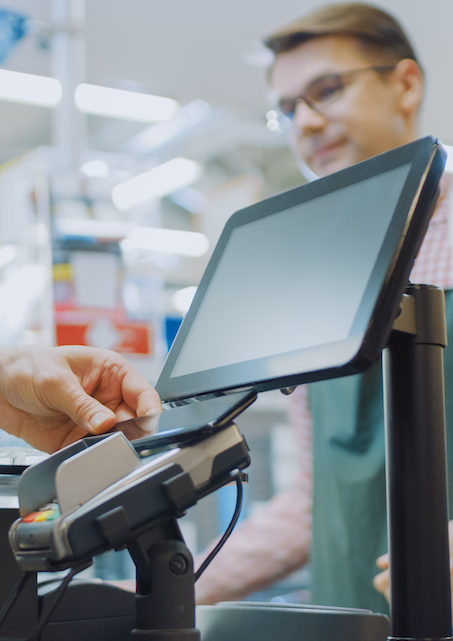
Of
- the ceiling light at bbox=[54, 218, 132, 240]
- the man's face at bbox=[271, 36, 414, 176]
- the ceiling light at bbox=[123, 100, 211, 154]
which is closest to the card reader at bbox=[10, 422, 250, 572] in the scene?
the man's face at bbox=[271, 36, 414, 176]

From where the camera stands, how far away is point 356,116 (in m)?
1.41

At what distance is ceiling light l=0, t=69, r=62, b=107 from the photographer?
312cm

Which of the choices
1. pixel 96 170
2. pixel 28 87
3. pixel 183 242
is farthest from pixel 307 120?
pixel 183 242

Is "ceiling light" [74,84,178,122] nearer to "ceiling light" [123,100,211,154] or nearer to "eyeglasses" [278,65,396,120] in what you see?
"eyeglasses" [278,65,396,120]

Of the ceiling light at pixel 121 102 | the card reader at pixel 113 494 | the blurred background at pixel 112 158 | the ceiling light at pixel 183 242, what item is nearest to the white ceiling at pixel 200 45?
the blurred background at pixel 112 158

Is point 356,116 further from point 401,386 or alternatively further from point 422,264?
point 401,386

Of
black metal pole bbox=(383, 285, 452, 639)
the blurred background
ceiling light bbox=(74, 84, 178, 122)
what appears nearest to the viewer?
black metal pole bbox=(383, 285, 452, 639)

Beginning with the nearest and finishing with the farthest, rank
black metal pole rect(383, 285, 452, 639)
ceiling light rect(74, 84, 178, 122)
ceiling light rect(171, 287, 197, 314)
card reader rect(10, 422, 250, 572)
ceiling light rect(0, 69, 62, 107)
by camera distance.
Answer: card reader rect(10, 422, 250, 572)
black metal pole rect(383, 285, 452, 639)
ceiling light rect(0, 69, 62, 107)
ceiling light rect(74, 84, 178, 122)
ceiling light rect(171, 287, 197, 314)

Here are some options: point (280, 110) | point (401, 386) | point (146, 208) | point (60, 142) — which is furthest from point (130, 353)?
point (401, 386)

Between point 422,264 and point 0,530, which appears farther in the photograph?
point 422,264

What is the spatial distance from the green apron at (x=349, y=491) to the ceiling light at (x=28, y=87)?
2.24 meters

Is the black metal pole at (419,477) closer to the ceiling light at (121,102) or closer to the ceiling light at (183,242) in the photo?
the ceiling light at (121,102)

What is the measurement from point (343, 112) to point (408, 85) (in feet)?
0.56

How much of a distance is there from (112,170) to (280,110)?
1147 mm
